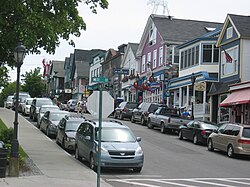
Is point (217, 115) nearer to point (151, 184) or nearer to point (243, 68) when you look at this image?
point (243, 68)

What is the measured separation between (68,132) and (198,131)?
834 cm

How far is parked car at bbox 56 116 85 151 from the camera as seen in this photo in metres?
21.0

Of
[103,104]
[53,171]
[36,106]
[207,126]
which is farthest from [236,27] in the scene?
[103,104]

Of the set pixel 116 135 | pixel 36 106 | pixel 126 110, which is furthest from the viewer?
pixel 126 110

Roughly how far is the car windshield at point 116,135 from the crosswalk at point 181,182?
91.0 inches

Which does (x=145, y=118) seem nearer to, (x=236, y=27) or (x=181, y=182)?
(x=236, y=27)

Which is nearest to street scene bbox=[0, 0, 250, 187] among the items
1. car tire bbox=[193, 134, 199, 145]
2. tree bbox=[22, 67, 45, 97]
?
car tire bbox=[193, 134, 199, 145]

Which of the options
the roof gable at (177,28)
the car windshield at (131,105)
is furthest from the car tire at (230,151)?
the roof gable at (177,28)

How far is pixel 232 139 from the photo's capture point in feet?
71.8

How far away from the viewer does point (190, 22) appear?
52906 mm

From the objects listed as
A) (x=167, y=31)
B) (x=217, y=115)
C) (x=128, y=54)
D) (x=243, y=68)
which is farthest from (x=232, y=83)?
(x=128, y=54)

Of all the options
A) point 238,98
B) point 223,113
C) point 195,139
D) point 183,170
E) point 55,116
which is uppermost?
point 238,98

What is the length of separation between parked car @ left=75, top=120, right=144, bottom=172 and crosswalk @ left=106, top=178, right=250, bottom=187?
1.13 meters

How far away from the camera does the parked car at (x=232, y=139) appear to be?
2119 cm
